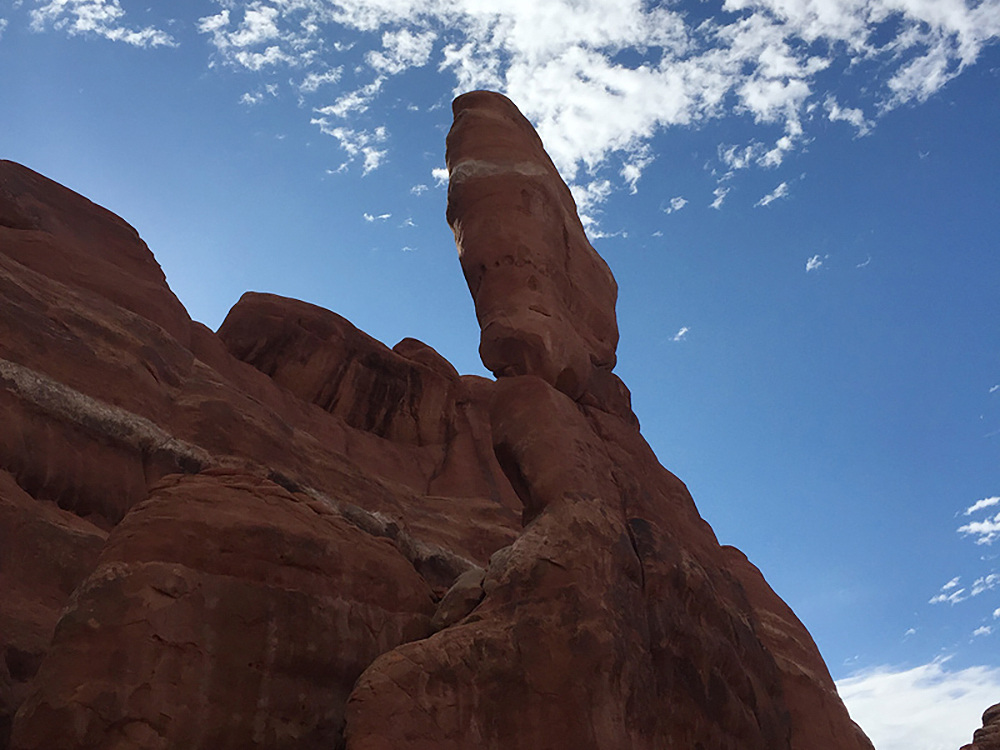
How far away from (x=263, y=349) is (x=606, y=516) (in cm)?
1615

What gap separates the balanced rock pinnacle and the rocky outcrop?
57.1 feet

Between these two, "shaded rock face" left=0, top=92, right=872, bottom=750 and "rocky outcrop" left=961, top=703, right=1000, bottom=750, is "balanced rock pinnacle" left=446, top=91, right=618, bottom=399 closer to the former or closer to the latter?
"shaded rock face" left=0, top=92, right=872, bottom=750

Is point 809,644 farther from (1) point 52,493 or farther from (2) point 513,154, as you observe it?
(1) point 52,493

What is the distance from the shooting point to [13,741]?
8.66 meters

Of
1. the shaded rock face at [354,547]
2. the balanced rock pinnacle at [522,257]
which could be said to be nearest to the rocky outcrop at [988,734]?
the shaded rock face at [354,547]

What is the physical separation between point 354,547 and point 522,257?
7.35 metres

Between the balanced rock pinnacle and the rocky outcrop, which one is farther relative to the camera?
the rocky outcrop

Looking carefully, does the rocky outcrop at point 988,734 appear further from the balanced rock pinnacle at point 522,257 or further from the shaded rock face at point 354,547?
the balanced rock pinnacle at point 522,257

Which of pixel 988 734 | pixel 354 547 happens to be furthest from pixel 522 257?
pixel 988 734

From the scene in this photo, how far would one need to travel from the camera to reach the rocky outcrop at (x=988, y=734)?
26.7 metres

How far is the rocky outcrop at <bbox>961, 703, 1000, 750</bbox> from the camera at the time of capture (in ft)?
87.5

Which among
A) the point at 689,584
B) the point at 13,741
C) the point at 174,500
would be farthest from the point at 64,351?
the point at 689,584

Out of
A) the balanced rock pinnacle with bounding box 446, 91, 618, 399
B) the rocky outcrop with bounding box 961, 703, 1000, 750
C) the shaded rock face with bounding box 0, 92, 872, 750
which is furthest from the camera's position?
the rocky outcrop with bounding box 961, 703, 1000, 750

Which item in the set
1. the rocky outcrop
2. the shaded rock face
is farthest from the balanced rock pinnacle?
the rocky outcrop
